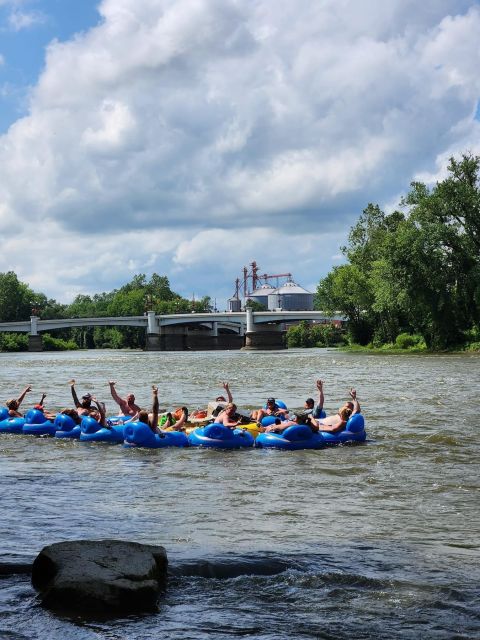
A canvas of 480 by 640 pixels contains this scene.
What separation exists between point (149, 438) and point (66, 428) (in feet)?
8.60

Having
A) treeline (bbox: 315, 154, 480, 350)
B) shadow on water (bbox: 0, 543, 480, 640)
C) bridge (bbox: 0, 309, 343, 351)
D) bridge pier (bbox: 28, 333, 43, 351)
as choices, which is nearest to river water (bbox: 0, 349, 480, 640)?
shadow on water (bbox: 0, 543, 480, 640)

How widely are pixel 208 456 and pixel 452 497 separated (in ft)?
18.4

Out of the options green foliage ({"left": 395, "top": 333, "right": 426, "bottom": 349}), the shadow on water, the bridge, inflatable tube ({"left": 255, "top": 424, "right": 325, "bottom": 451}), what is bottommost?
the shadow on water

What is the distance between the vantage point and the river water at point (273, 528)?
6.77m

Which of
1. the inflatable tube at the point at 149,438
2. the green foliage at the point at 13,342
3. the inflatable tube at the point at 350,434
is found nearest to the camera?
the inflatable tube at the point at 149,438

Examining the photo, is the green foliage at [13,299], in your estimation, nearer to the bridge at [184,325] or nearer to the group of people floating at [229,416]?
the bridge at [184,325]

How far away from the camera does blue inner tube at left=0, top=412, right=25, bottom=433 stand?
19.3 meters

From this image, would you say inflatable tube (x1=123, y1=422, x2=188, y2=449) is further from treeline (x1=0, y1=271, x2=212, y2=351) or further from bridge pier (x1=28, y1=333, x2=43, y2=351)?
treeline (x1=0, y1=271, x2=212, y2=351)

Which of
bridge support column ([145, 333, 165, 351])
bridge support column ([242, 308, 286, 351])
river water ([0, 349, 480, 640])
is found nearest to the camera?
river water ([0, 349, 480, 640])

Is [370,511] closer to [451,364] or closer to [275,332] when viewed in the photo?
[451,364]

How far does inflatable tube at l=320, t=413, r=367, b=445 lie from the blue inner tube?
7.34m

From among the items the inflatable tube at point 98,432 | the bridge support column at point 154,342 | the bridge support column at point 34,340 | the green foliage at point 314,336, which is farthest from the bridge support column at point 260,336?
the inflatable tube at point 98,432

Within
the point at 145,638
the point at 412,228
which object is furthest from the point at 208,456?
the point at 412,228

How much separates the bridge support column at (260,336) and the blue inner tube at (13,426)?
8357 cm
